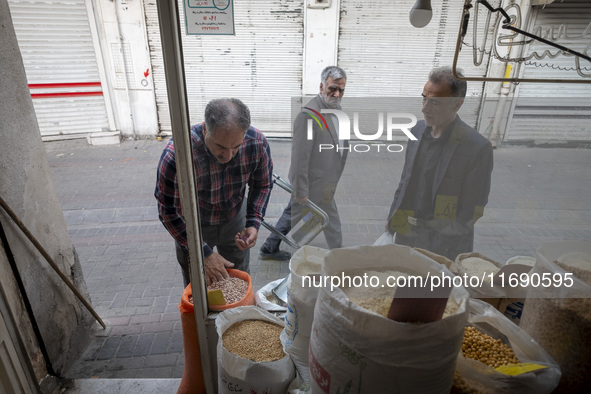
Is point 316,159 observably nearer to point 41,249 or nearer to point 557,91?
point 557,91

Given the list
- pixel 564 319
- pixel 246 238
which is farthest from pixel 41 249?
pixel 564 319

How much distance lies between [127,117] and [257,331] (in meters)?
8.89

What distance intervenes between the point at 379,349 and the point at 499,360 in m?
0.52

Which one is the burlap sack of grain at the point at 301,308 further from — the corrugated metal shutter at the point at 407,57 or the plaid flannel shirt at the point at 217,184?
the plaid flannel shirt at the point at 217,184

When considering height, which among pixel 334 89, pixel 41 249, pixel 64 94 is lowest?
pixel 41 249

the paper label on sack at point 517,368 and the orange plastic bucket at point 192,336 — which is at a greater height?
the paper label on sack at point 517,368

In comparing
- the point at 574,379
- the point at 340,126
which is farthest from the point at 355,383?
the point at 340,126

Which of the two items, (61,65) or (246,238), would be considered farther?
(61,65)

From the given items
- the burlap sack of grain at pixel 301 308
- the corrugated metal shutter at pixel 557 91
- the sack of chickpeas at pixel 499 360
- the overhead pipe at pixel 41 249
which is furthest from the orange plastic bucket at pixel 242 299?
the corrugated metal shutter at pixel 557 91

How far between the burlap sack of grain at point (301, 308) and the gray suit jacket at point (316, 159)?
40cm

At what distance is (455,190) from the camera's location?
156cm

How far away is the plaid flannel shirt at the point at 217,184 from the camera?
92.7 inches

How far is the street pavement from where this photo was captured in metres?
1.56

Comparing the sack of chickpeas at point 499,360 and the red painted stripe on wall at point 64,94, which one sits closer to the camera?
the sack of chickpeas at point 499,360
